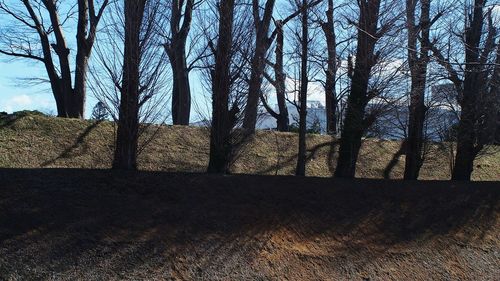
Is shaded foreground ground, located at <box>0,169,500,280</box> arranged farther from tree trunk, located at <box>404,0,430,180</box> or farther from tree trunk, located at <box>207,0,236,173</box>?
tree trunk, located at <box>404,0,430,180</box>

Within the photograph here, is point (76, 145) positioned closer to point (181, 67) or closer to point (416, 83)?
point (181, 67)

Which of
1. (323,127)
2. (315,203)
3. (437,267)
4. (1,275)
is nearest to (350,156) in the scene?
(315,203)

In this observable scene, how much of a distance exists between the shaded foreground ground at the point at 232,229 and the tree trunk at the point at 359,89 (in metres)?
2.04

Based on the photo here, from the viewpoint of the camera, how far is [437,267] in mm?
9289

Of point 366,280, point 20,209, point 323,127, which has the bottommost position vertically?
point 366,280

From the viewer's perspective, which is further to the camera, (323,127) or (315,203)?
(323,127)

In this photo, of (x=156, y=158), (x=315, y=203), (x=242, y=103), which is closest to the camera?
(x=315, y=203)

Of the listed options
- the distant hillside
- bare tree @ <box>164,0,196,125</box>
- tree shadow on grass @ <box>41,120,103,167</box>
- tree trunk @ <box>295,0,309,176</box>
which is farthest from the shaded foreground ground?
bare tree @ <box>164,0,196,125</box>

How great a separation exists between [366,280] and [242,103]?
16.0 feet

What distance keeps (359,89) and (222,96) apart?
11.3ft

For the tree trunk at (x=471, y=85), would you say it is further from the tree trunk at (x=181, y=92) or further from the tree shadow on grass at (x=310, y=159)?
the tree trunk at (x=181, y=92)

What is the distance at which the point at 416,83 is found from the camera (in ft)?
43.8

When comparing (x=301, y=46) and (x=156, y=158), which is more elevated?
(x=301, y=46)

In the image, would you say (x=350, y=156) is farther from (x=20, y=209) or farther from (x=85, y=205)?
(x=20, y=209)
